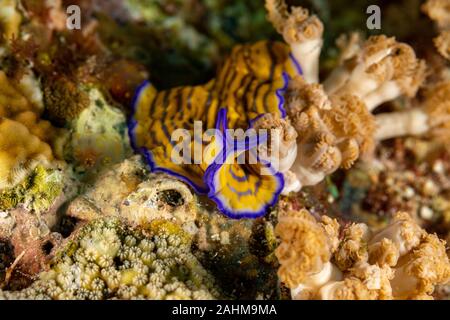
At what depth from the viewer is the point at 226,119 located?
13.8 feet

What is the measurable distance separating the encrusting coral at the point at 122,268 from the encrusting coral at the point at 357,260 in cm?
65

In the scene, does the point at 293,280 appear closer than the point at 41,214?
Yes

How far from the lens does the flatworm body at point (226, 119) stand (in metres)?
3.59

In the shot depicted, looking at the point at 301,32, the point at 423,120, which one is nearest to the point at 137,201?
the point at 301,32

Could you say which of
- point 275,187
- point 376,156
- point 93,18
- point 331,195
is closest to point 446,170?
point 376,156

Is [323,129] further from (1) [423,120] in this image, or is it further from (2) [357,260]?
(1) [423,120]

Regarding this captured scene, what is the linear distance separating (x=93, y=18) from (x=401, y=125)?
3.90m

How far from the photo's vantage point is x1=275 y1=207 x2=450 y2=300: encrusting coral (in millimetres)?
2955

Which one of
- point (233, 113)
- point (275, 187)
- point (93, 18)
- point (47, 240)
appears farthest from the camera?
point (93, 18)

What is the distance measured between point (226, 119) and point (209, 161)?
847 mm

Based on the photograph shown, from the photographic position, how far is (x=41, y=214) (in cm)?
359

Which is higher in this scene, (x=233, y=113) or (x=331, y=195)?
(x=233, y=113)
